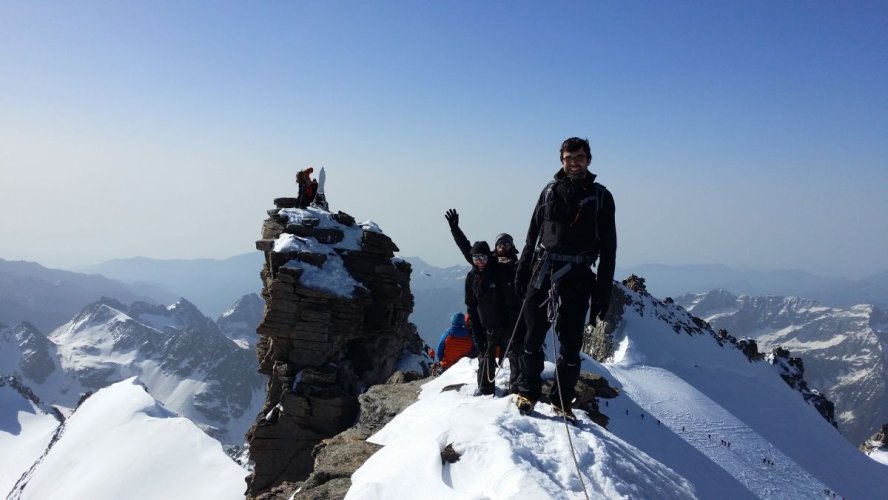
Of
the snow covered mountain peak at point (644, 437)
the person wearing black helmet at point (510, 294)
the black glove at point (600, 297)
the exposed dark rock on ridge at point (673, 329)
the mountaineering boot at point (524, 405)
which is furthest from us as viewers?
the exposed dark rock on ridge at point (673, 329)

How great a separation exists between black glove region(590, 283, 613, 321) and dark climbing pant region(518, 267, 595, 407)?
0.32 feet

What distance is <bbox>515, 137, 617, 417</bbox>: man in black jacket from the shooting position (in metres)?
6.48

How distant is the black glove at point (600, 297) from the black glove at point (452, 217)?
3.58 metres

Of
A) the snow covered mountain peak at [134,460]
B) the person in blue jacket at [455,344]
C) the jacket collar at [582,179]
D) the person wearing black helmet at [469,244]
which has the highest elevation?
the jacket collar at [582,179]

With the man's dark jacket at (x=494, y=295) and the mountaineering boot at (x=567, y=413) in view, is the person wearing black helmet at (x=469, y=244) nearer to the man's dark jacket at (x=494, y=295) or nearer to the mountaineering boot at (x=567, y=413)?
the man's dark jacket at (x=494, y=295)

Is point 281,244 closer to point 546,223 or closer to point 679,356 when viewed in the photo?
point 546,223

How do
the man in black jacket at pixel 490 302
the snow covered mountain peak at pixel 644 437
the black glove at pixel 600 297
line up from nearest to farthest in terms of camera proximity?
the snow covered mountain peak at pixel 644 437 → the black glove at pixel 600 297 → the man in black jacket at pixel 490 302

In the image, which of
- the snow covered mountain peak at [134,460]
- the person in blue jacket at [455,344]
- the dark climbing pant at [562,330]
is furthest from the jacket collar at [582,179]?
the snow covered mountain peak at [134,460]

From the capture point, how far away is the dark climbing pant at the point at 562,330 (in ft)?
22.0

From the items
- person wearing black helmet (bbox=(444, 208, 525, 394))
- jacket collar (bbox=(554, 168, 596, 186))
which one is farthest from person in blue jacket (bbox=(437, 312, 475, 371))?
jacket collar (bbox=(554, 168, 596, 186))

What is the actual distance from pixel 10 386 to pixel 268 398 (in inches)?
6583

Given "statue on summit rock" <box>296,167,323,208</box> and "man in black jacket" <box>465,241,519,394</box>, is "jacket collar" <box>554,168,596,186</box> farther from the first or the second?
"statue on summit rock" <box>296,167,323,208</box>

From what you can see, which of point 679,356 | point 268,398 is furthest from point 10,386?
point 679,356

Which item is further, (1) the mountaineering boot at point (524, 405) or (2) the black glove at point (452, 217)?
(2) the black glove at point (452, 217)
